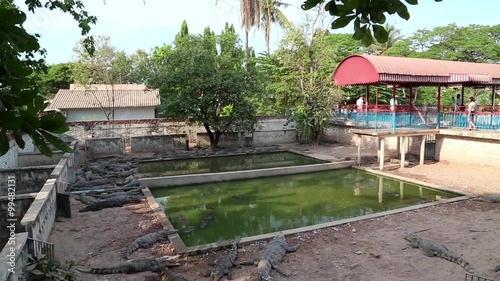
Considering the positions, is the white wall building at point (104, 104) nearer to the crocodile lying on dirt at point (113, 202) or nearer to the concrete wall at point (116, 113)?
the concrete wall at point (116, 113)

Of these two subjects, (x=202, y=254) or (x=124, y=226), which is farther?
(x=124, y=226)

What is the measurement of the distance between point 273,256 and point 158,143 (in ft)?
43.5

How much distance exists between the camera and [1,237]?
6160 millimetres

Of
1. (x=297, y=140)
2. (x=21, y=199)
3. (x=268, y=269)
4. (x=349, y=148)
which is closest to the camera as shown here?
(x=268, y=269)

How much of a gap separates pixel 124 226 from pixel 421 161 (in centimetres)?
1087

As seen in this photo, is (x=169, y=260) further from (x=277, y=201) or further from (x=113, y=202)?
(x=277, y=201)

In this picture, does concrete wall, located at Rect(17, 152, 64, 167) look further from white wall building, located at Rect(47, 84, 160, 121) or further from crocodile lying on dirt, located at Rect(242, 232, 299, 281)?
white wall building, located at Rect(47, 84, 160, 121)

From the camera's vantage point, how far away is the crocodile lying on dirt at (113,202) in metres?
8.64

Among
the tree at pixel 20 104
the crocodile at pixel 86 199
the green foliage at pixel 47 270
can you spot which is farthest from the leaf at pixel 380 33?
the crocodile at pixel 86 199

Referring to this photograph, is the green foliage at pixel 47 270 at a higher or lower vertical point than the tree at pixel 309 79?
lower

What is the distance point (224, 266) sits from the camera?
208 inches

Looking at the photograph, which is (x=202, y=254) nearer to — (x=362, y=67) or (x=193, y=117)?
(x=362, y=67)

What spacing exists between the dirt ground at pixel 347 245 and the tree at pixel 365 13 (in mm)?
4104

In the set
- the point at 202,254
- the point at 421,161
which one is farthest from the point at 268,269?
the point at 421,161
